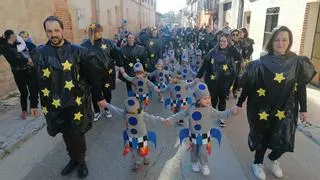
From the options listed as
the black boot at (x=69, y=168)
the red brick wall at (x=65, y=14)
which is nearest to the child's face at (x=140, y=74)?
the black boot at (x=69, y=168)

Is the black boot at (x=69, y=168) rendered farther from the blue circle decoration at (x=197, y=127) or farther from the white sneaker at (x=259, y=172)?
the white sneaker at (x=259, y=172)

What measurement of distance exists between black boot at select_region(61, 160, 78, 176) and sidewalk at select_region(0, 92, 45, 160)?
1.33 m

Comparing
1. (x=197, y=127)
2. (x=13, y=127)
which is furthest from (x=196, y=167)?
(x=13, y=127)

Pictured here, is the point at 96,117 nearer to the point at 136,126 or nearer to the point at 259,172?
the point at 136,126

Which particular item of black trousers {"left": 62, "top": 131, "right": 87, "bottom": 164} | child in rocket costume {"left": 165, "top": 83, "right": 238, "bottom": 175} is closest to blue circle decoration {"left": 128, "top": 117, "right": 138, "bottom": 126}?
child in rocket costume {"left": 165, "top": 83, "right": 238, "bottom": 175}

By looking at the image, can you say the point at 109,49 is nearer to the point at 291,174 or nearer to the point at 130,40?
the point at 130,40

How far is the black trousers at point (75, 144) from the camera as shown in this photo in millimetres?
4082

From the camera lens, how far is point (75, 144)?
4.16 metres

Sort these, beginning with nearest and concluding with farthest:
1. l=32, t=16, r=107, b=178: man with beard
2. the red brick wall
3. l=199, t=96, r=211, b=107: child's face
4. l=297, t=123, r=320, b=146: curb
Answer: l=32, t=16, r=107, b=178: man with beard, l=199, t=96, r=211, b=107: child's face, l=297, t=123, r=320, b=146: curb, the red brick wall

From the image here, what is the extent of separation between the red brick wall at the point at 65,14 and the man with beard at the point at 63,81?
7781mm

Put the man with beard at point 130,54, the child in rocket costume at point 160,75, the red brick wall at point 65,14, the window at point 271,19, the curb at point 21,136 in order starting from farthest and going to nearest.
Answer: the window at point 271,19, the red brick wall at point 65,14, the child in rocket costume at point 160,75, the man with beard at point 130,54, the curb at point 21,136

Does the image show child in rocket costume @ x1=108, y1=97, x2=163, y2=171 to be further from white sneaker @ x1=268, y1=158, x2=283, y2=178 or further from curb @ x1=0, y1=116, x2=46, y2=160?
curb @ x1=0, y1=116, x2=46, y2=160

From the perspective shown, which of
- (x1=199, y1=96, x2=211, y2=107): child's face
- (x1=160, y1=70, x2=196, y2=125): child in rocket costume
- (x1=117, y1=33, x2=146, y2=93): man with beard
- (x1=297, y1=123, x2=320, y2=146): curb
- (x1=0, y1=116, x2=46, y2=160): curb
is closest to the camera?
Answer: (x1=199, y1=96, x2=211, y2=107): child's face

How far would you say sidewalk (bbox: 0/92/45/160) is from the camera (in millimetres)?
5277
